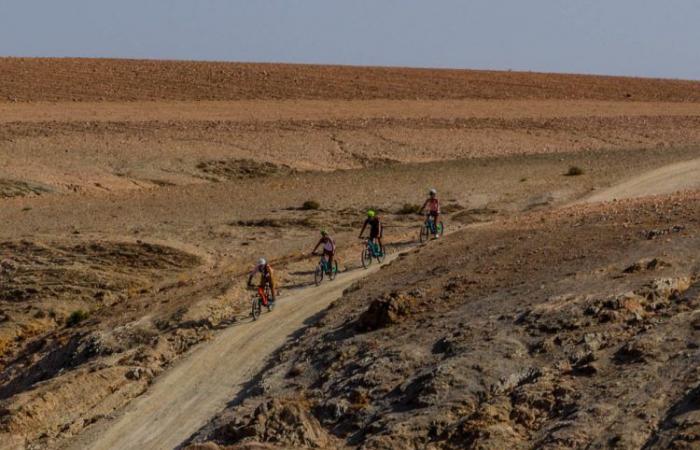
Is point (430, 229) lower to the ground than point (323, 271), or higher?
higher

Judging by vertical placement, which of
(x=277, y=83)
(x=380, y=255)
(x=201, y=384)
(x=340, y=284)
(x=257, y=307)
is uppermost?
(x=277, y=83)

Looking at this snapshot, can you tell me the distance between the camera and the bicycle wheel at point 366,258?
3706 centimetres

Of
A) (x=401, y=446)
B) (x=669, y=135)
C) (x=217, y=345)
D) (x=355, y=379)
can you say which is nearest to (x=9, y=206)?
(x=217, y=345)

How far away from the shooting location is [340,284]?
34812mm

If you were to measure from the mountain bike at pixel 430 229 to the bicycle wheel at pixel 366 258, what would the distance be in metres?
3.68

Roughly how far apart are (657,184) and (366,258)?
19973mm

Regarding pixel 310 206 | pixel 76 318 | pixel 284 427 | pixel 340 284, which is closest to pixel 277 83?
pixel 310 206

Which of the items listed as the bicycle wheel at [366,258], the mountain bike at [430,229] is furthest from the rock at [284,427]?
the mountain bike at [430,229]

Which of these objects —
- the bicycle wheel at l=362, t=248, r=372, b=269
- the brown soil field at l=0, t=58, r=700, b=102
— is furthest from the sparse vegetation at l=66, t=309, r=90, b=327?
the brown soil field at l=0, t=58, r=700, b=102

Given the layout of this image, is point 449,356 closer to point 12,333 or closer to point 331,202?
point 12,333

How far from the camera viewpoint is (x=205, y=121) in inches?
2864

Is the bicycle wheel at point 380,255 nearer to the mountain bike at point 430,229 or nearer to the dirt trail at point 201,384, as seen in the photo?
the mountain bike at point 430,229

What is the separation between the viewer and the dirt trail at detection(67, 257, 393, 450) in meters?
25.3

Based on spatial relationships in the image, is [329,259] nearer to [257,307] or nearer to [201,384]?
[257,307]
